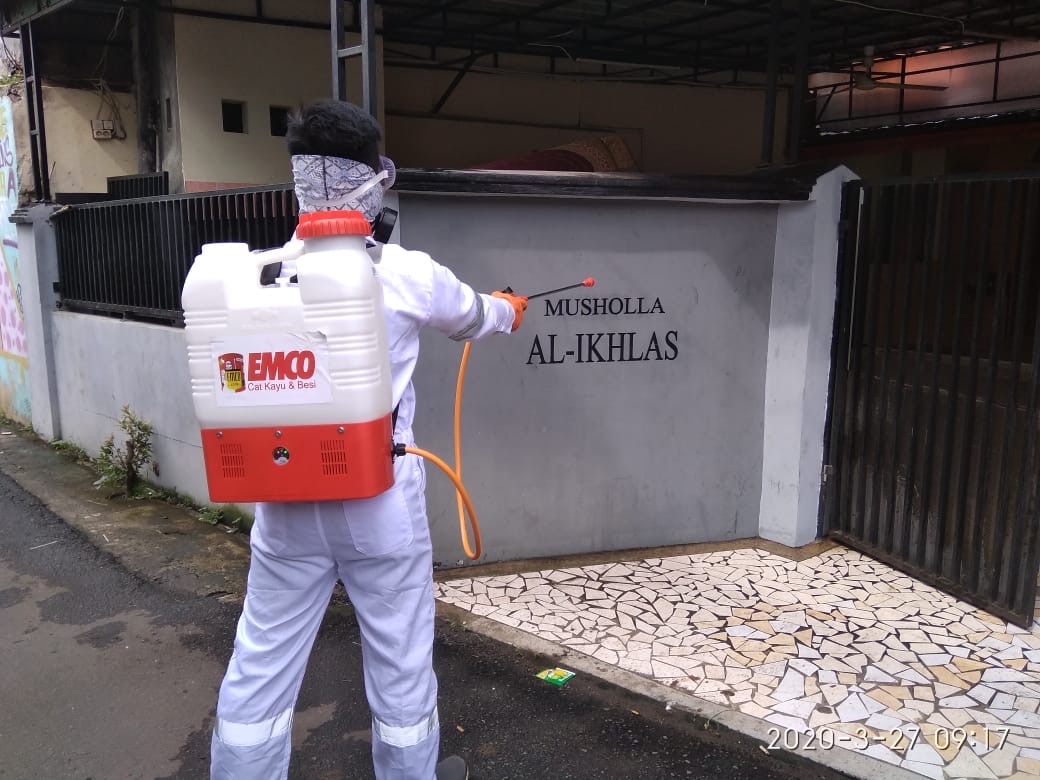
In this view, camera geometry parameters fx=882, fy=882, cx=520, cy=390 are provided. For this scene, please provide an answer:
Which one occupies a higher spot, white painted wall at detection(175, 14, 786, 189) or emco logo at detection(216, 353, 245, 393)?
white painted wall at detection(175, 14, 786, 189)

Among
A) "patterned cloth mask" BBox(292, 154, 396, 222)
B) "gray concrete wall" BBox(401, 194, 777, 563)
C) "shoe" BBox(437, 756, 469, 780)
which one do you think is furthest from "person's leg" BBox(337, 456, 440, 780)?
"gray concrete wall" BBox(401, 194, 777, 563)

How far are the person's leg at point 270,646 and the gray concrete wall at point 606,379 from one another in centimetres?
185

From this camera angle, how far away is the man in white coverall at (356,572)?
2482mm

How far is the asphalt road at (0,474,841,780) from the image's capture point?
3.04 metres

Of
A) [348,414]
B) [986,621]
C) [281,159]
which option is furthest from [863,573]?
[281,159]

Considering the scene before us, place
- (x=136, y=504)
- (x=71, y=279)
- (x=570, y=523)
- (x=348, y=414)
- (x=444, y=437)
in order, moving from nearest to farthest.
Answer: (x=348, y=414)
(x=444, y=437)
(x=570, y=523)
(x=136, y=504)
(x=71, y=279)

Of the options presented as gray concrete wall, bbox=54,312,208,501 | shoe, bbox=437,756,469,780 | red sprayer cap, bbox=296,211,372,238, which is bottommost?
shoe, bbox=437,756,469,780

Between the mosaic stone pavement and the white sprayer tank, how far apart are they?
6.21 feet

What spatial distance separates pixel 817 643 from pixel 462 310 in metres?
2.33

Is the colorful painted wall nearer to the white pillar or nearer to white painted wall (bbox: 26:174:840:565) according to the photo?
the white pillar

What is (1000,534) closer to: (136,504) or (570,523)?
(570,523)

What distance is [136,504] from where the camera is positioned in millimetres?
6016

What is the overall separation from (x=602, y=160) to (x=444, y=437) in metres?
4.70
